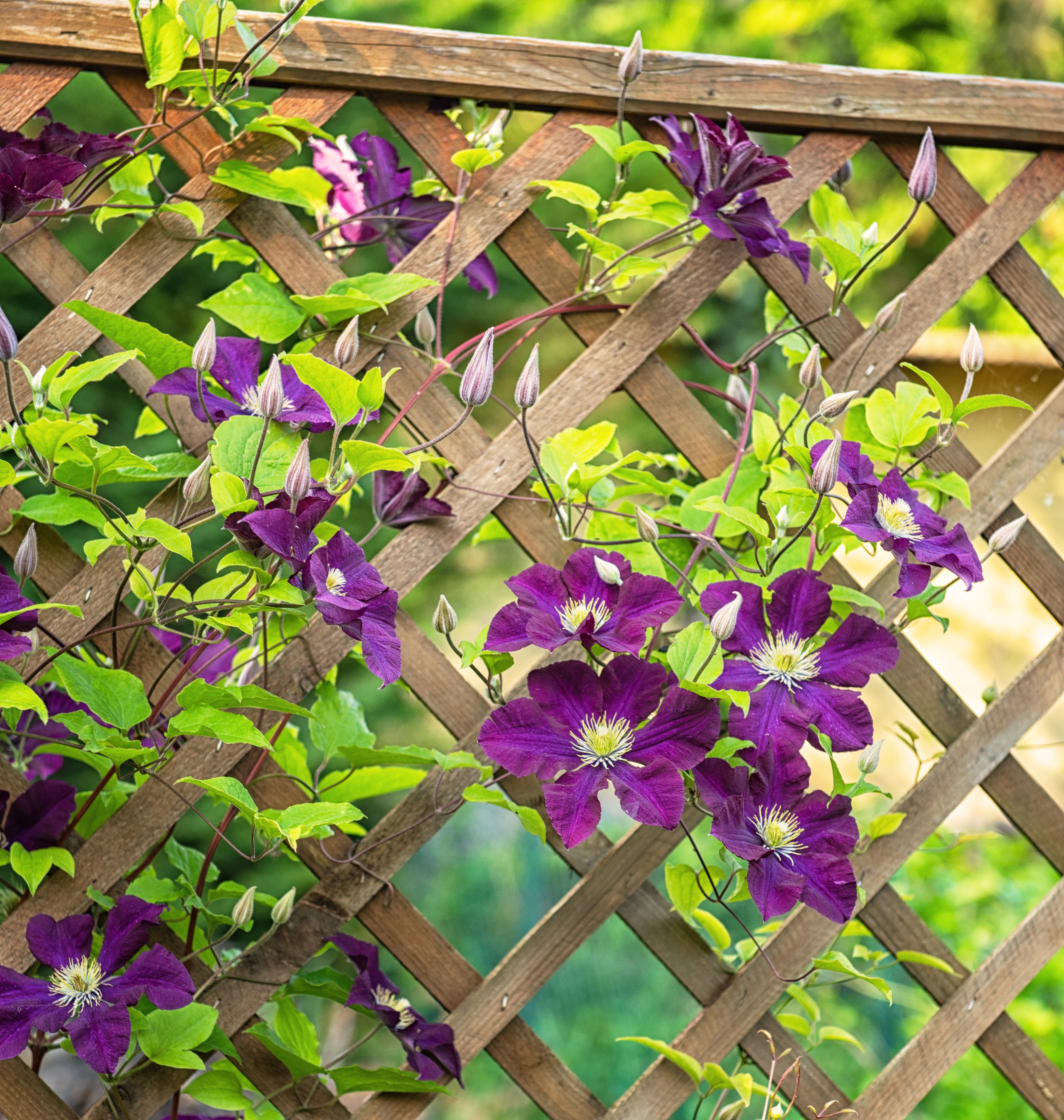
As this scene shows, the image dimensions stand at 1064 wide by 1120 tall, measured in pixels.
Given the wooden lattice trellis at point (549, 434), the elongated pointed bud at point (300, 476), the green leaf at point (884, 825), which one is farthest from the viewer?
the green leaf at point (884, 825)

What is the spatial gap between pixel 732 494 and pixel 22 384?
0.63 meters

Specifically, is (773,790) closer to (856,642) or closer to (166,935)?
(856,642)

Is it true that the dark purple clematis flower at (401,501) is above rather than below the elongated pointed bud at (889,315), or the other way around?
below

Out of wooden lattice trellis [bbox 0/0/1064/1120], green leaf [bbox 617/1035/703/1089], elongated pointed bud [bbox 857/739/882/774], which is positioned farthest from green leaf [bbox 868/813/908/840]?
green leaf [bbox 617/1035/703/1089]

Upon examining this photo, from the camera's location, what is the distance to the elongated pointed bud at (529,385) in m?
0.77

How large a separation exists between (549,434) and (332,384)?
0.27 m

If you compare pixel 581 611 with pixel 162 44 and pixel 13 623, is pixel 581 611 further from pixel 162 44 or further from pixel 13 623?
pixel 162 44

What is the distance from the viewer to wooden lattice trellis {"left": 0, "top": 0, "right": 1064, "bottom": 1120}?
2.94 feet

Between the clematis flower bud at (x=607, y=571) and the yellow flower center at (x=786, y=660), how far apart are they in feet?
0.45

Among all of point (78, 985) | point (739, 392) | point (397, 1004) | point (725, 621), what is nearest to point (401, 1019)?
point (397, 1004)

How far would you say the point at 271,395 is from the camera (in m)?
0.72

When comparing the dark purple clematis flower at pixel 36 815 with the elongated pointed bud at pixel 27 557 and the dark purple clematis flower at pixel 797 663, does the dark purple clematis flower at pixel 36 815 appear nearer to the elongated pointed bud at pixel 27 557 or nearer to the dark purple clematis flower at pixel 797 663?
the elongated pointed bud at pixel 27 557

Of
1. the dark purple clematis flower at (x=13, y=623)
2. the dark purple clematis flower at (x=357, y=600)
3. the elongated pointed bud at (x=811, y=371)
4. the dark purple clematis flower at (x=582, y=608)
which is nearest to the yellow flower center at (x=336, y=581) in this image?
the dark purple clematis flower at (x=357, y=600)

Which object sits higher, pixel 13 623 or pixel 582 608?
pixel 582 608
